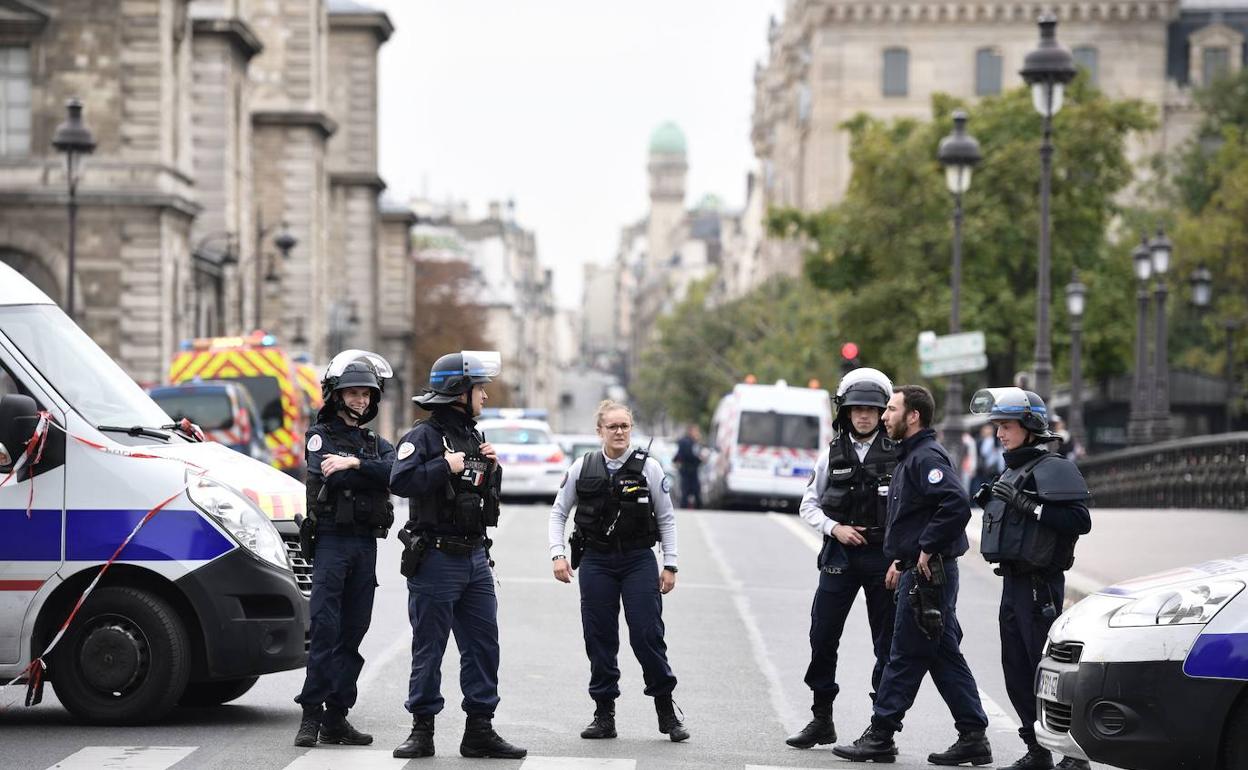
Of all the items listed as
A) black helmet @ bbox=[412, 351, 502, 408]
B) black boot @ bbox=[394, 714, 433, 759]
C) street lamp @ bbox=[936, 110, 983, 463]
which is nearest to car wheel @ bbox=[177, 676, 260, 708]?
black boot @ bbox=[394, 714, 433, 759]

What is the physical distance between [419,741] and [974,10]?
277 feet

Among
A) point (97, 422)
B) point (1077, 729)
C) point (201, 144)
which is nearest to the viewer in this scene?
point (1077, 729)

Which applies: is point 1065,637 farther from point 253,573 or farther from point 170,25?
point 170,25

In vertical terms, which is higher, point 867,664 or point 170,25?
point 170,25

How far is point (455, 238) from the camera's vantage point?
172 m

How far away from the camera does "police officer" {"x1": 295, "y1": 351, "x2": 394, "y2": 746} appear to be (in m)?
10.5

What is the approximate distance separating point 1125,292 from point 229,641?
50.9m

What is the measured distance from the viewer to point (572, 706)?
12648 millimetres

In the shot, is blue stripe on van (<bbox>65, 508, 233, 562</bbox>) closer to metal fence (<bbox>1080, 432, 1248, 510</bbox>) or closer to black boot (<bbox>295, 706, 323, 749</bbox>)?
black boot (<bbox>295, 706, 323, 749</bbox>)

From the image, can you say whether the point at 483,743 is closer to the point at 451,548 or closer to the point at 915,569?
the point at 451,548

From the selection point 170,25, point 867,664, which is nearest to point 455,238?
point 170,25

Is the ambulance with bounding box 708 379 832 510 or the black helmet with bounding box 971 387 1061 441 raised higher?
the black helmet with bounding box 971 387 1061 441

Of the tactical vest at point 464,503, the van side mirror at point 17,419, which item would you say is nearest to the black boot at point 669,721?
the tactical vest at point 464,503

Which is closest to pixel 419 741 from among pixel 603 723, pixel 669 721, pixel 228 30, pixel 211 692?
pixel 603 723
